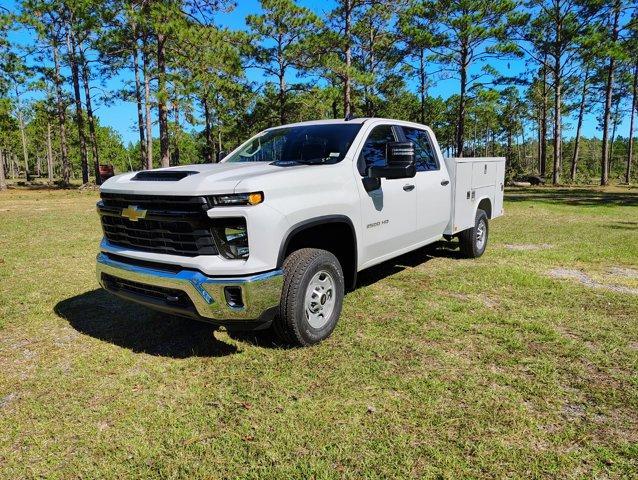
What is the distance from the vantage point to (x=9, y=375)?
338cm

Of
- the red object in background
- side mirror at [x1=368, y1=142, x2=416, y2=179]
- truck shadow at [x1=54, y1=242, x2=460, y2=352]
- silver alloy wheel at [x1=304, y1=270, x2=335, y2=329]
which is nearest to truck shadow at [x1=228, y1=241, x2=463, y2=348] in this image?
truck shadow at [x1=54, y1=242, x2=460, y2=352]

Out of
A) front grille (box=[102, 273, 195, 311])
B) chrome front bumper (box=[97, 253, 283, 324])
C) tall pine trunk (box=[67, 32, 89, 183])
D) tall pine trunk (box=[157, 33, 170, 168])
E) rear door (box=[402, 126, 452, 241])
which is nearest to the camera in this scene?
chrome front bumper (box=[97, 253, 283, 324])

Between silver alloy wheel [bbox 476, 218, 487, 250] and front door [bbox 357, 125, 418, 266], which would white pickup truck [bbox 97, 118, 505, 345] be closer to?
front door [bbox 357, 125, 418, 266]

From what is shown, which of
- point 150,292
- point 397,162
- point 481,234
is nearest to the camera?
point 150,292

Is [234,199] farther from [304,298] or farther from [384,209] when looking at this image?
[384,209]

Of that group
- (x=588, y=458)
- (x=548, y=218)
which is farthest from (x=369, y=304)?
(x=548, y=218)

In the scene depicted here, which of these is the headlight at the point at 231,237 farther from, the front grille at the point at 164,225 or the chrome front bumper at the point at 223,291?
the chrome front bumper at the point at 223,291

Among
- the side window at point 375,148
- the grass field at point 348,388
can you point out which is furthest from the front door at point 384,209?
the grass field at point 348,388

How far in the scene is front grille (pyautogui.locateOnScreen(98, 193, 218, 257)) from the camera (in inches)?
124

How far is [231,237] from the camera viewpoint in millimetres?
3131

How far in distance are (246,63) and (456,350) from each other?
82.2ft

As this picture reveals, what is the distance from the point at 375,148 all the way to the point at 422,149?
1.29m

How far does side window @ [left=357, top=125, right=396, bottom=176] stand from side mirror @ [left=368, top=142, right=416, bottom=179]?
0.22 metres


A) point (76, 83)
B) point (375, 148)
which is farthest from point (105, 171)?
point (375, 148)
